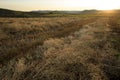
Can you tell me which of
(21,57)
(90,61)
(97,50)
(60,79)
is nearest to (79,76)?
(60,79)

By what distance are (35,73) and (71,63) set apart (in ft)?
6.82

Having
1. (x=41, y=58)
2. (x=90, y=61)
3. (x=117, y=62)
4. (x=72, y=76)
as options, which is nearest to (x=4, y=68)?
(x=41, y=58)

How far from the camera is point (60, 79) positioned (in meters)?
7.16

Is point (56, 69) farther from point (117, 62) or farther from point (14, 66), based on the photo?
point (117, 62)

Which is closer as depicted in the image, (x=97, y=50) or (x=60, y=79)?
(x=60, y=79)

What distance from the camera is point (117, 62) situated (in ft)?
31.3

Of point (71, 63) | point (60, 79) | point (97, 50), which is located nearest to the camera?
point (60, 79)

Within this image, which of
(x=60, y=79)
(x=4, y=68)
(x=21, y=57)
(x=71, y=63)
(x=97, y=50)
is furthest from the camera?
(x=97, y=50)

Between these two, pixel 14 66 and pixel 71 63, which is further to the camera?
pixel 71 63

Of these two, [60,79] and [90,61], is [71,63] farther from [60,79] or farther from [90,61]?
[60,79]

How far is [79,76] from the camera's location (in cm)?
748

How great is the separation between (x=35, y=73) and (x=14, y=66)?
3.93 feet

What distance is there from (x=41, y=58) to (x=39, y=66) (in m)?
1.30

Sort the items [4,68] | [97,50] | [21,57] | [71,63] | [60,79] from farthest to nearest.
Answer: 1. [97,50]
2. [21,57]
3. [71,63]
4. [4,68]
5. [60,79]
